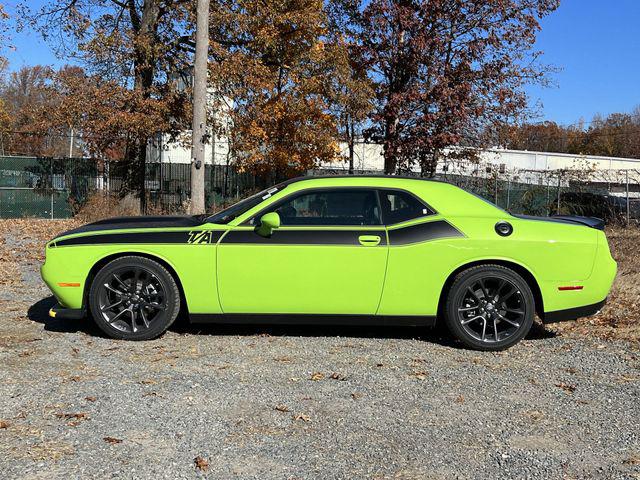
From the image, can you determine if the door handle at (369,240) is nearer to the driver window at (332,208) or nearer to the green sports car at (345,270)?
the green sports car at (345,270)

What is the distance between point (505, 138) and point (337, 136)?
6161mm

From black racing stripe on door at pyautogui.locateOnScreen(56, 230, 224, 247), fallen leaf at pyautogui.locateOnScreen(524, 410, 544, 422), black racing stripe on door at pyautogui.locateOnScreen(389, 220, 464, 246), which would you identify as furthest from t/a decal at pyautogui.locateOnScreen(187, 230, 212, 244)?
fallen leaf at pyautogui.locateOnScreen(524, 410, 544, 422)

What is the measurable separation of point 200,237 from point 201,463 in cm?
269

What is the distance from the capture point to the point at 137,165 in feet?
70.9

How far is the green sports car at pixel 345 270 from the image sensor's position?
5676 millimetres

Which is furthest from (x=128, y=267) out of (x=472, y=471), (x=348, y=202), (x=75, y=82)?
(x=75, y=82)

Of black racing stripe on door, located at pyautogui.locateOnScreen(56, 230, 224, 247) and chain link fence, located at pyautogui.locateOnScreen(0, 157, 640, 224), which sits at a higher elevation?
chain link fence, located at pyautogui.locateOnScreen(0, 157, 640, 224)

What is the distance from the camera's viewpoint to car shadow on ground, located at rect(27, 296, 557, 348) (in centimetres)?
620

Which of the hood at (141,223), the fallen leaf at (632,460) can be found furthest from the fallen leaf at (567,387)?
the hood at (141,223)

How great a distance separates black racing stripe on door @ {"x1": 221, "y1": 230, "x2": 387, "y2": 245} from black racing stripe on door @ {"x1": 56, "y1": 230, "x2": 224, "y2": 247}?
0.17m

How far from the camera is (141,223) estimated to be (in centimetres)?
616

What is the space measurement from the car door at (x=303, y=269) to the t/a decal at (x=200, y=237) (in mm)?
132

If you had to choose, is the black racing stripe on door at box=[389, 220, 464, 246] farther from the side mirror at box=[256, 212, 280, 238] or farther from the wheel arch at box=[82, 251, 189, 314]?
the wheel arch at box=[82, 251, 189, 314]

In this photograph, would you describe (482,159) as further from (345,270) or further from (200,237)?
(200,237)
